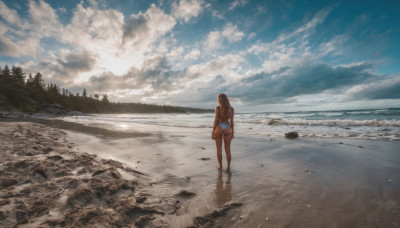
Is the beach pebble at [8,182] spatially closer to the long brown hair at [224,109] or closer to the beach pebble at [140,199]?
the beach pebble at [140,199]

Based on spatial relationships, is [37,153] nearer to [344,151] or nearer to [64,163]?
[64,163]

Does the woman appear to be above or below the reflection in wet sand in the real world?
above

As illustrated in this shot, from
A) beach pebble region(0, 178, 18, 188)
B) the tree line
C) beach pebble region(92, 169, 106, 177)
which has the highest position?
the tree line

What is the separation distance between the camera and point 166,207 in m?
2.62

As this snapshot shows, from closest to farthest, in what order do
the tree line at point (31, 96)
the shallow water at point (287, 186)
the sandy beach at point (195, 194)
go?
the sandy beach at point (195, 194) < the shallow water at point (287, 186) < the tree line at point (31, 96)

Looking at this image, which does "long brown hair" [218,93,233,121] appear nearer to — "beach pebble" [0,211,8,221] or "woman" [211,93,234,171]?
Answer: "woman" [211,93,234,171]

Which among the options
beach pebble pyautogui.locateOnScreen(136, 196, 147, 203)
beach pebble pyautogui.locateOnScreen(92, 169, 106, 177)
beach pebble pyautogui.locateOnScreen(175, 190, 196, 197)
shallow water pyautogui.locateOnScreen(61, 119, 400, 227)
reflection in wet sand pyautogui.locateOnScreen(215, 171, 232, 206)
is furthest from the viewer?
beach pebble pyautogui.locateOnScreen(92, 169, 106, 177)

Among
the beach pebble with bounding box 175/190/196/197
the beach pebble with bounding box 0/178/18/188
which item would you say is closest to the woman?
the beach pebble with bounding box 175/190/196/197

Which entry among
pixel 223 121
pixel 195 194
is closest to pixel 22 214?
pixel 195 194

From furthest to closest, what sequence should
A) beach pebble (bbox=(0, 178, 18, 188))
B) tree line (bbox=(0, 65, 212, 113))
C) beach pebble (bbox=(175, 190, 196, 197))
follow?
1. tree line (bbox=(0, 65, 212, 113))
2. beach pebble (bbox=(175, 190, 196, 197))
3. beach pebble (bbox=(0, 178, 18, 188))

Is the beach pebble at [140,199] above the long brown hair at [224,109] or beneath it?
beneath

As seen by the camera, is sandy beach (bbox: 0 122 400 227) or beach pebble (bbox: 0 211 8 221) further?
sandy beach (bbox: 0 122 400 227)

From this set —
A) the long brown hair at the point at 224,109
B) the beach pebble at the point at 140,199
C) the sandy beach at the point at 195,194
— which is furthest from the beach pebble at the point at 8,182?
the long brown hair at the point at 224,109

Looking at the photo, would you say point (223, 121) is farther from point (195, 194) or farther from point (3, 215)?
point (3, 215)
